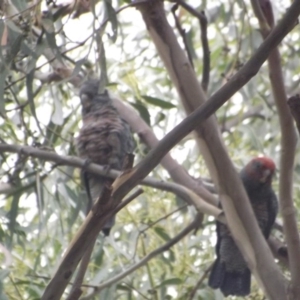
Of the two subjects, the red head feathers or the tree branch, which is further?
the red head feathers

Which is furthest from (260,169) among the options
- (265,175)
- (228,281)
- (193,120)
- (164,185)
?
(193,120)

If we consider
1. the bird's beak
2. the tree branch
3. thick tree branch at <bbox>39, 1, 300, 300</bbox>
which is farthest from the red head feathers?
thick tree branch at <bbox>39, 1, 300, 300</bbox>

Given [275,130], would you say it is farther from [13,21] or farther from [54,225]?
[13,21]

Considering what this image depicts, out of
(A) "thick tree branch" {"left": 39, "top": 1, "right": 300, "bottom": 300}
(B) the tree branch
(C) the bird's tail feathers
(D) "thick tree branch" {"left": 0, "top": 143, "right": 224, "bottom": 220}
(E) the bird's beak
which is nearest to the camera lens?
(A) "thick tree branch" {"left": 39, "top": 1, "right": 300, "bottom": 300}

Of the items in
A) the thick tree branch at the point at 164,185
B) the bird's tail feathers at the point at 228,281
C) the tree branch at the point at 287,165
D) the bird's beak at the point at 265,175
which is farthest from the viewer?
the bird's beak at the point at 265,175

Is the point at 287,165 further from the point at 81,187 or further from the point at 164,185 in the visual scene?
the point at 81,187

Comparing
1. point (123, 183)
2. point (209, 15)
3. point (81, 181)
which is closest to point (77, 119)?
point (81, 181)

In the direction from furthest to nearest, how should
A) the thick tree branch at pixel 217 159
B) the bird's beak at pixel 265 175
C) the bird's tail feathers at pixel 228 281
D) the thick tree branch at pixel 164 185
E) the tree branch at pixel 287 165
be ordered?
1. the bird's beak at pixel 265 175
2. the bird's tail feathers at pixel 228 281
3. the thick tree branch at pixel 164 185
4. the thick tree branch at pixel 217 159
5. the tree branch at pixel 287 165

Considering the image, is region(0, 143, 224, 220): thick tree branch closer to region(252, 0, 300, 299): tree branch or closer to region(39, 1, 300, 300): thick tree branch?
region(252, 0, 300, 299): tree branch

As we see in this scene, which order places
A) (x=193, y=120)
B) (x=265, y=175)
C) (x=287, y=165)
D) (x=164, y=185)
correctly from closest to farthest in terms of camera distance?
1. (x=193, y=120)
2. (x=287, y=165)
3. (x=164, y=185)
4. (x=265, y=175)

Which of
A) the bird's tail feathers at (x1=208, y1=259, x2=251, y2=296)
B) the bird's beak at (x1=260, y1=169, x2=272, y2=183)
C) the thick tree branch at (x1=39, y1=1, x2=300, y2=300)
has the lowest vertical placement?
the thick tree branch at (x1=39, y1=1, x2=300, y2=300)

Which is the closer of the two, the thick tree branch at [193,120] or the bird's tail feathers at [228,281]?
the thick tree branch at [193,120]

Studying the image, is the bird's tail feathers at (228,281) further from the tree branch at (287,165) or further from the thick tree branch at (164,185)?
the tree branch at (287,165)

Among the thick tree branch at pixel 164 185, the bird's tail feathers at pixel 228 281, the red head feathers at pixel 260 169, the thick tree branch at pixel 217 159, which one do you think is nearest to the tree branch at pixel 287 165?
the thick tree branch at pixel 217 159
